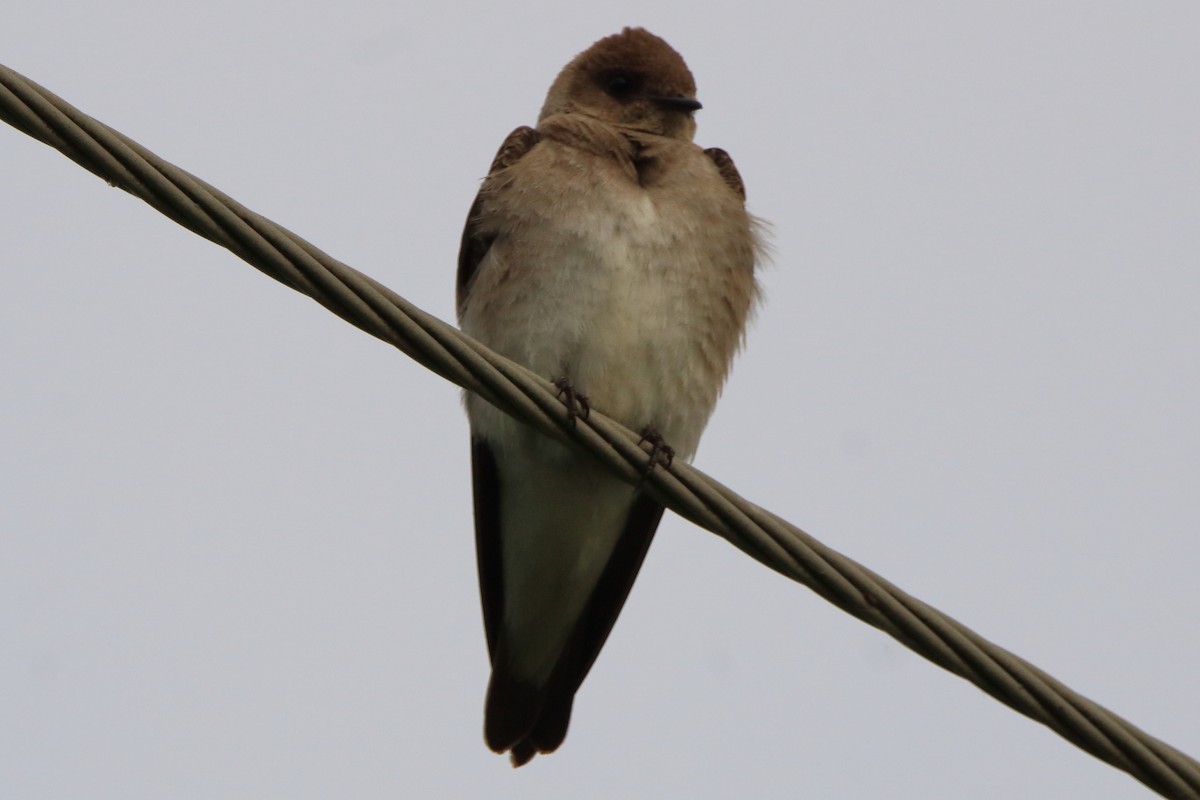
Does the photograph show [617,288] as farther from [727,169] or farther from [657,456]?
[657,456]

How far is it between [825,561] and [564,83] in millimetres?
4156

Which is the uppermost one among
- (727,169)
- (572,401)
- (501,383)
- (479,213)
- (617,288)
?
(727,169)

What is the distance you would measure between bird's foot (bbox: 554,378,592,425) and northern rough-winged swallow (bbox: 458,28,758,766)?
5cm

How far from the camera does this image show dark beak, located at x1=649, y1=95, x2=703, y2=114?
7129 millimetres

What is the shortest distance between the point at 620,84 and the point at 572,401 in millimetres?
2729

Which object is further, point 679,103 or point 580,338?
point 679,103

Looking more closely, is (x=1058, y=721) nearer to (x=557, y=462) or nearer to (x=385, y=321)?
(x=385, y=321)

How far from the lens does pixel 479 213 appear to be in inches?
245

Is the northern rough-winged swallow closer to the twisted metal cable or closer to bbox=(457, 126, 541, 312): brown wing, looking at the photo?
bbox=(457, 126, 541, 312): brown wing

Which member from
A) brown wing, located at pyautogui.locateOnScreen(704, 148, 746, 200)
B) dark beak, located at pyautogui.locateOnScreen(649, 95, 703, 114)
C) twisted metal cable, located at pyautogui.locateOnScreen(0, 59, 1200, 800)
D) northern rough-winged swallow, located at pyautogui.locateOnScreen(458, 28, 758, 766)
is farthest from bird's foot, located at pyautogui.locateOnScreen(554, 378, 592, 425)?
dark beak, located at pyautogui.locateOnScreen(649, 95, 703, 114)

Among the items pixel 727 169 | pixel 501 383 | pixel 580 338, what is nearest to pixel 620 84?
pixel 727 169

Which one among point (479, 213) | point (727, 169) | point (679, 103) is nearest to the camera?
point (479, 213)

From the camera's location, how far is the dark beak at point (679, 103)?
7.13 meters

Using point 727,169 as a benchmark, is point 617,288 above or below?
below
